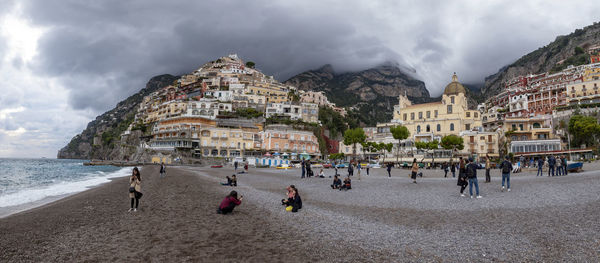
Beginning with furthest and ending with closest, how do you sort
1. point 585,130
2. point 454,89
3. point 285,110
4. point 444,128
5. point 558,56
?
point 558,56 < point 285,110 < point 454,89 < point 444,128 < point 585,130

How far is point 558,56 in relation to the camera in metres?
117

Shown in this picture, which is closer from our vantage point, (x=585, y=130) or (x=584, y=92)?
(x=585, y=130)

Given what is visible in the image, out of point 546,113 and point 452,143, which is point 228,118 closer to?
point 452,143

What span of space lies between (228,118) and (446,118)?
54856 mm

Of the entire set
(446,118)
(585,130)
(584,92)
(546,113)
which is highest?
(584,92)

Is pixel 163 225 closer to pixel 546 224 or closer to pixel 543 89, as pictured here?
pixel 546 224

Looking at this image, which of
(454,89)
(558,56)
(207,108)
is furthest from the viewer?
(558,56)

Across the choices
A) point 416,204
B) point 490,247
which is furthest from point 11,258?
point 416,204

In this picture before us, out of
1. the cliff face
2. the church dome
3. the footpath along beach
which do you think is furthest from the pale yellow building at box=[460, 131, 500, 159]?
the cliff face

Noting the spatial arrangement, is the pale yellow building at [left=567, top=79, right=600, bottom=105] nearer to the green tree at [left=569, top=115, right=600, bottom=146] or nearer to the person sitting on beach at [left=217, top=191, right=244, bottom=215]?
the green tree at [left=569, top=115, right=600, bottom=146]

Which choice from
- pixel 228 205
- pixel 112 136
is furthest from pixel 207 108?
pixel 228 205

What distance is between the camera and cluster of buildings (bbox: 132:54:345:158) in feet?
237

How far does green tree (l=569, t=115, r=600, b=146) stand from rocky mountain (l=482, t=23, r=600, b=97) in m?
63.6

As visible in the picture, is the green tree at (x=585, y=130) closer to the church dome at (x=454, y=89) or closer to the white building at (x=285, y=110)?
the church dome at (x=454, y=89)
